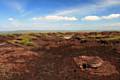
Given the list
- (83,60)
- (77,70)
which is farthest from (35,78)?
(83,60)

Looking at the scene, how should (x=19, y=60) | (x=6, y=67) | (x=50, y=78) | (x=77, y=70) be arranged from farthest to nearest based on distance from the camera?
1. (x=19, y=60)
2. (x=6, y=67)
3. (x=77, y=70)
4. (x=50, y=78)

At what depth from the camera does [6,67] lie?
25422mm

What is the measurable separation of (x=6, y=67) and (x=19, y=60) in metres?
4.20

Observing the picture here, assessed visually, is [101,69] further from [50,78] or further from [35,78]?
[35,78]

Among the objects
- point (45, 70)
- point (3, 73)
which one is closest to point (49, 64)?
point (45, 70)

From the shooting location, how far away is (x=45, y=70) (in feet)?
77.5

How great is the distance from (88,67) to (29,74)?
7445 mm

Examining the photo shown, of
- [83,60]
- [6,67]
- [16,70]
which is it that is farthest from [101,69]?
[6,67]

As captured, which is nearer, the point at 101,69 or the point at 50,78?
the point at 50,78

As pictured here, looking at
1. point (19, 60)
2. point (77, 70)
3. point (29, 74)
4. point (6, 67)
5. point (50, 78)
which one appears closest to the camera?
point (50, 78)

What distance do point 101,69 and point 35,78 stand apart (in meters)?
8.40

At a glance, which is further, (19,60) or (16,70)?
(19,60)

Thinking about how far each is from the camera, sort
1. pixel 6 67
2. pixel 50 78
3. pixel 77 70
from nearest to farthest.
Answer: pixel 50 78 < pixel 77 70 < pixel 6 67

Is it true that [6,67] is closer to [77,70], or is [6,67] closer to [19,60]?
[19,60]
